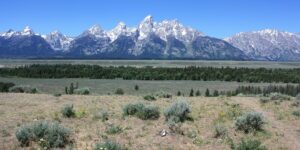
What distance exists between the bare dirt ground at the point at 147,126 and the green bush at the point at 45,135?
0.32 meters

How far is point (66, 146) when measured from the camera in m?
17.7

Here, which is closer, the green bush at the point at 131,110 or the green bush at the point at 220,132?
the green bush at the point at 220,132

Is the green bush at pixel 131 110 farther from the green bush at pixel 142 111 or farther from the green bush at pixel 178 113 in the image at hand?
the green bush at pixel 178 113

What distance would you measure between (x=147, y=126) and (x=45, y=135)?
5772 millimetres

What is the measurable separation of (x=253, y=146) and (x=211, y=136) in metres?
3.39

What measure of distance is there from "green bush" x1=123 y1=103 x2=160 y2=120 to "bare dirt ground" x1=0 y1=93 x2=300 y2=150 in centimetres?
37

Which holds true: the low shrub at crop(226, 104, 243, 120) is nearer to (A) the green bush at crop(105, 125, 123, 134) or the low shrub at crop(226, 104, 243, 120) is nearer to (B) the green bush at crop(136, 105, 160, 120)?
(B) the green bush at crop(136, 105, 160, 120)

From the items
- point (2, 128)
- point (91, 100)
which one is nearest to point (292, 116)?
point (91, 100)

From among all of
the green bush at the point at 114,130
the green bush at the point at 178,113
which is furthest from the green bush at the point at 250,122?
the green bush at the point at 114,130

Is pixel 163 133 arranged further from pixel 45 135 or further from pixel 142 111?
pixel 45 135

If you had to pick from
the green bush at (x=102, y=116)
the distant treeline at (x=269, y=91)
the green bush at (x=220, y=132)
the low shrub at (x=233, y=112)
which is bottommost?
the distant treeline at (x=269, y=91)

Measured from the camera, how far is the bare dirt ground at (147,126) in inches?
747

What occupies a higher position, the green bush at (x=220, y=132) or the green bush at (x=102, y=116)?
the green bush at (x=102, y=116)

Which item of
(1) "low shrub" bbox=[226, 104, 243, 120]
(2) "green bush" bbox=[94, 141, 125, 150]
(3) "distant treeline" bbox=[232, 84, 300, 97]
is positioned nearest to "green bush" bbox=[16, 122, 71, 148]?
(2) "green bush" bbox=[94, 141, 125, 150]
